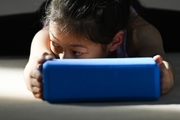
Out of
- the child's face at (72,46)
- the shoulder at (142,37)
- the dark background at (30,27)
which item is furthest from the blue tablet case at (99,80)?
the dark background at (30,27)

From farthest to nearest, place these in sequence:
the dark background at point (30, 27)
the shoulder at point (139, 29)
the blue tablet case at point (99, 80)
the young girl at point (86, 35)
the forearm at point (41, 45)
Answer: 1. the dark background at point (30, 27)
2. the shoulder at point (139, 29)
3. the forearm at point (41, 45)
4. the young girl at point (86, 35)
5. the blue tablet case at point (99, 80)

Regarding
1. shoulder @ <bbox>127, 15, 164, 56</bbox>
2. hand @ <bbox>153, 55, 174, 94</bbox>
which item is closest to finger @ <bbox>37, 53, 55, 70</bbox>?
hand @ <bbox>153, 55, 174, 94</bbox>

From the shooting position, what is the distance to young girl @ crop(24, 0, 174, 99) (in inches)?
44.7

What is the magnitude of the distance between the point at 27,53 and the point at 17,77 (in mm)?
308

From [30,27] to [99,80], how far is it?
0.59 meters

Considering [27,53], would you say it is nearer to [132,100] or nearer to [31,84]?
[31,84]

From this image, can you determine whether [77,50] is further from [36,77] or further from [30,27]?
[30,27]

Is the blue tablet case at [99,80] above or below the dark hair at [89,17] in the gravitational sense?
below

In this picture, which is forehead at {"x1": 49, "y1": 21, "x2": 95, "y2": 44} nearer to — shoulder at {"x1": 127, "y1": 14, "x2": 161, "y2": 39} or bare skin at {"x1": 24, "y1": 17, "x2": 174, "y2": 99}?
bare skin at {"x1": 24, "y1": 17, "x2": 174, "y2": 99}

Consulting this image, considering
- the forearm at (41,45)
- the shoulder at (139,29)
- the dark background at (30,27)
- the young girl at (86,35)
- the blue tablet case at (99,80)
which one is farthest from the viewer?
the dark background at (30,27)

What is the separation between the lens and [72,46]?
1190mm

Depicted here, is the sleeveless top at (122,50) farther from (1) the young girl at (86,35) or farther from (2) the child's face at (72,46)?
(2) the child's face at (72,46)

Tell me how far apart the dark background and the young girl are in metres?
0.24

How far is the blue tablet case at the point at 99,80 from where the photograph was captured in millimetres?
1030
